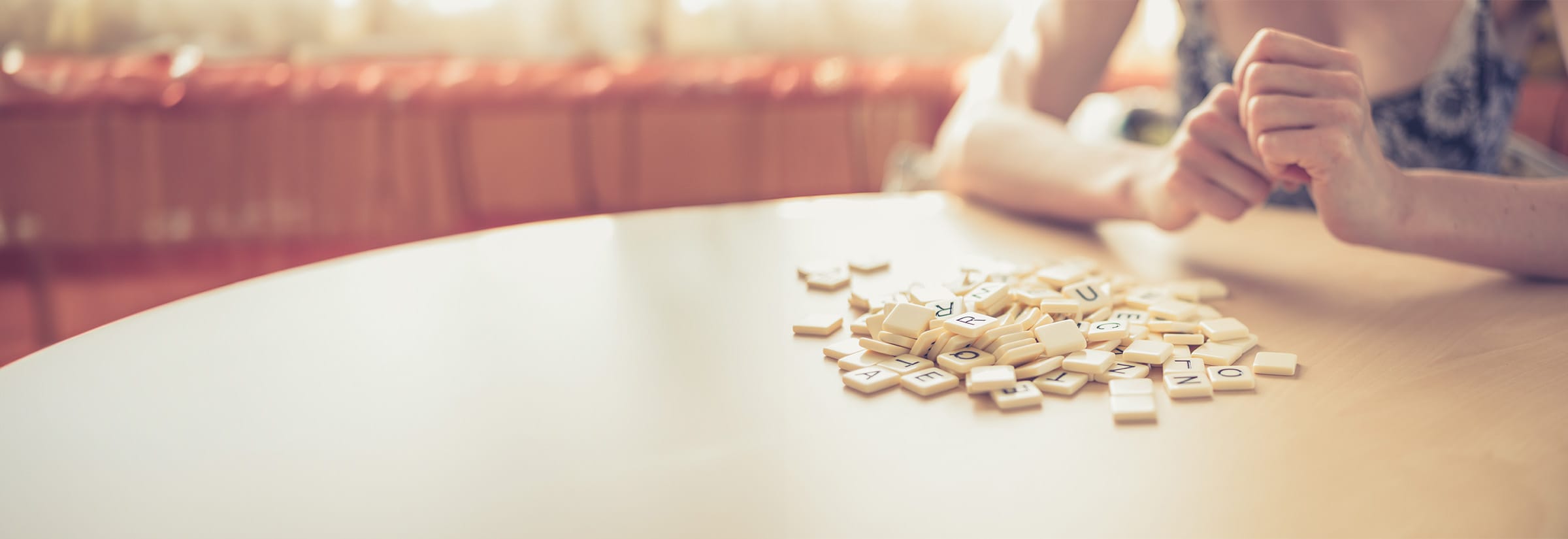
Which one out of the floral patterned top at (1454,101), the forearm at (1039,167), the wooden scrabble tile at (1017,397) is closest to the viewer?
the wooden scrabble tile at (1017,397)

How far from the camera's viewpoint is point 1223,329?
59 centimetres

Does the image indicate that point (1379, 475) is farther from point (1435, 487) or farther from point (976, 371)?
point (976, 371)

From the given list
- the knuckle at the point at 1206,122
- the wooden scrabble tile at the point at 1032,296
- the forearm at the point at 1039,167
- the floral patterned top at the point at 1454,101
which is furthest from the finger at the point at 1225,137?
the floral patterned top at the point at 1454,101

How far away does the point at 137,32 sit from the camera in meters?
2.32

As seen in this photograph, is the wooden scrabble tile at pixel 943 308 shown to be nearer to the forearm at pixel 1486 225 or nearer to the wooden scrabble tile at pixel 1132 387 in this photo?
the wooden scrabble tile at pixel 1132 387

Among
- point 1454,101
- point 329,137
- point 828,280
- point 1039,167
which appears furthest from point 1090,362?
point 329,137

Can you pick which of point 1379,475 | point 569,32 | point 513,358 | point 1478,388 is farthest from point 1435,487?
point 569,32

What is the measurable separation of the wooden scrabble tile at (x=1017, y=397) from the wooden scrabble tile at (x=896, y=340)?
0.07 m

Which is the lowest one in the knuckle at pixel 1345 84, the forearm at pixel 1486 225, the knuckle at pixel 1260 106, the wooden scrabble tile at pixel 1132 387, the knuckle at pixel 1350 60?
the wooden scrabble tile at pixel 1132 387

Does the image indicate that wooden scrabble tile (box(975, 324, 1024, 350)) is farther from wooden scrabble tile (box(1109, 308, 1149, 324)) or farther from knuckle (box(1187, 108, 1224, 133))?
knuckle (box(1187, 108, 1224, 133))

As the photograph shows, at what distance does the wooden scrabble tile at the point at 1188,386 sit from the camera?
0.50m

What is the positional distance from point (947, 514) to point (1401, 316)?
41 centimetres

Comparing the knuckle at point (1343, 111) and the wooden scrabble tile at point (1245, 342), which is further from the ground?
the knuckle at point (1343, 111)

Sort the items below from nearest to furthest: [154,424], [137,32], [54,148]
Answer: [154,424] → [54,148] → [137,32]
